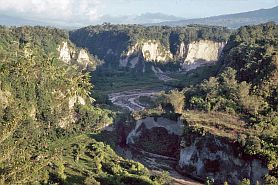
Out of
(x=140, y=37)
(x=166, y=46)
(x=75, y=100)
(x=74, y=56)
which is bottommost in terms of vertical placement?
(x=75, y=100)

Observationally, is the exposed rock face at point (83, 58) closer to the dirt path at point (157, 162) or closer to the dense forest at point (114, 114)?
the dense forest at point (114, 114)

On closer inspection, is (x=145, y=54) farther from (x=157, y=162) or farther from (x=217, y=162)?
(x=217, y=162)

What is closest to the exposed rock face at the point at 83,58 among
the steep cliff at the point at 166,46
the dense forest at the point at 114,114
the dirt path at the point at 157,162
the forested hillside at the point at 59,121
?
the steep cliff at the point at 166,46

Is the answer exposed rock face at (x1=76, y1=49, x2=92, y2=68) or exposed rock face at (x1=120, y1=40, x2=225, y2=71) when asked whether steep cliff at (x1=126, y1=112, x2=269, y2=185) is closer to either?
exposed rock face at (x1=76, y1=49, x2=92, y2=68)

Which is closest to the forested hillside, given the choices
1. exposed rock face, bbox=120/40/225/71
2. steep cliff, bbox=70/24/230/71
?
exposed rock face, bbox=120/40/225/71

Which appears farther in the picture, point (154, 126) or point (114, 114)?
point (114, 114)

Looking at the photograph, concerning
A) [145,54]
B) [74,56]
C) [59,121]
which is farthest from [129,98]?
[145,54]

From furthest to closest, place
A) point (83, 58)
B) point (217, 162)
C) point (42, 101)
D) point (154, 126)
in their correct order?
point (83, 58)
point (42, 101)
point (154, 126)
point (217, 162)
